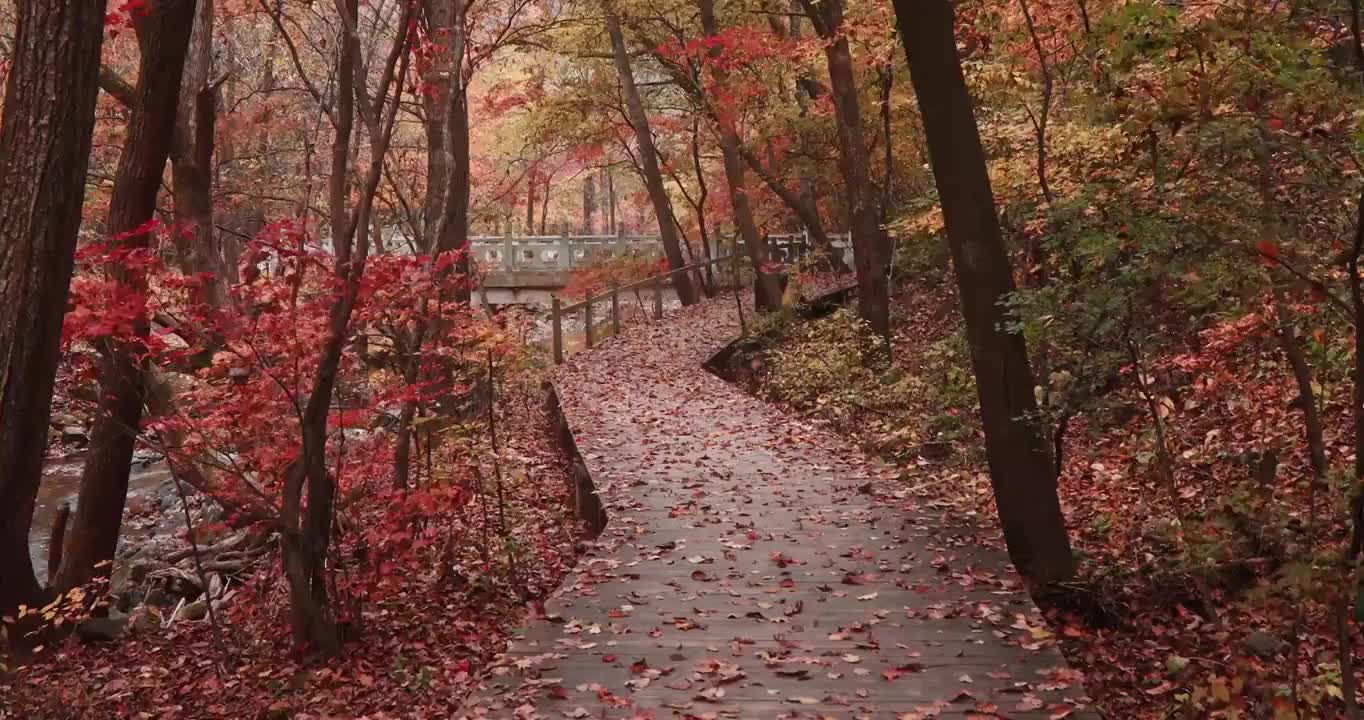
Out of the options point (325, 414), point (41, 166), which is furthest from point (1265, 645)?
point (41, 166)

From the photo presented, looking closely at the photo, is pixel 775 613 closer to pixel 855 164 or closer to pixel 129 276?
pixel 129 276

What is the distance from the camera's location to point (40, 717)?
615cm

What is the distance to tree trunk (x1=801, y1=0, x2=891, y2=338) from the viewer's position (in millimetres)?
14734

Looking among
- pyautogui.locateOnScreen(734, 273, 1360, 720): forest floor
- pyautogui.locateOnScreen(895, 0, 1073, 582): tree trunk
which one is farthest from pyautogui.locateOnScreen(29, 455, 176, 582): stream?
pyautogui.locateOnScreen(895, 0, 1073, 582): tree trunk

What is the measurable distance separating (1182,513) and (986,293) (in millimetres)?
2045

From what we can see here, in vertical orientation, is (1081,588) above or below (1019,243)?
below

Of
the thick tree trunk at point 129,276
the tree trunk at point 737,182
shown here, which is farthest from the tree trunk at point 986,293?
the tree trunk at point 737,182

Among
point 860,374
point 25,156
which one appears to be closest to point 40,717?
point 25,156

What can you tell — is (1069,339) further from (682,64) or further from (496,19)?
(682,64)

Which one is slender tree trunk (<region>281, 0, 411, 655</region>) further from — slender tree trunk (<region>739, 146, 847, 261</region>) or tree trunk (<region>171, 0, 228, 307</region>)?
slender tree trunk (<region>739, 146, 847, 261</region>)

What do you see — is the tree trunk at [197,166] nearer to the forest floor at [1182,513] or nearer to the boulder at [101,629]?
the boulder at [101,629]

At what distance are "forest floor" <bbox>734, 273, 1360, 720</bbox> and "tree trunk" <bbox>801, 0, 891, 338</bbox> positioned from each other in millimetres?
1926

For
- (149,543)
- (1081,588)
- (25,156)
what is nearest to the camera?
(25,156)

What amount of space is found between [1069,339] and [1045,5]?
3894 mm
